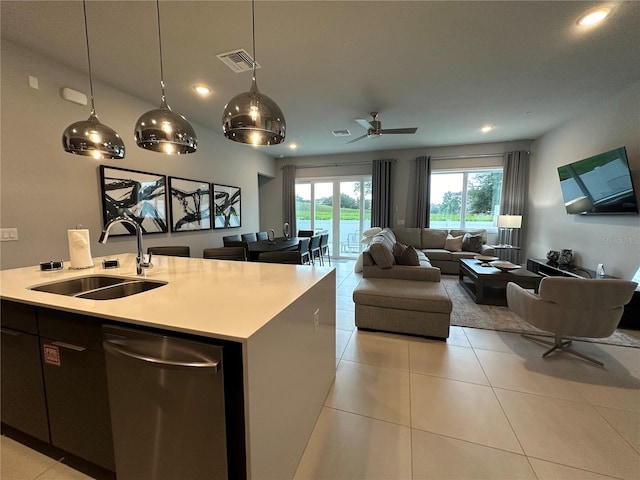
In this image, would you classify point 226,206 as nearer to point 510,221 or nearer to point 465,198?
point 465,198

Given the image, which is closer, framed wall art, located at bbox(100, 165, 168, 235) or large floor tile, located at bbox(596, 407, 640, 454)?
large floor tile, located at bbox(596, 407, 640, 454)

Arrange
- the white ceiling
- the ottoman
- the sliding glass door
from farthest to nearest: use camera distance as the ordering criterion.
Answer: the sliding glass door → the ottoman → the white ceiling

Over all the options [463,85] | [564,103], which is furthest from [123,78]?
[564,103]

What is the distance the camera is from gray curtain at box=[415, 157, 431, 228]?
6355mm

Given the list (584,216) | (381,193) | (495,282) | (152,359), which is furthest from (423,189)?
(152,359)

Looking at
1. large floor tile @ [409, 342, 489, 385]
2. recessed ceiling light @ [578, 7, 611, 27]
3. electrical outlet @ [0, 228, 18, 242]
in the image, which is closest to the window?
recessed ceiling light @ [578, 7, 611, 27]

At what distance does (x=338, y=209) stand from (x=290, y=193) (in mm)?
1459

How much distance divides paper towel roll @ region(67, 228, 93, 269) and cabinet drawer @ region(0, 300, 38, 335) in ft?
2.12

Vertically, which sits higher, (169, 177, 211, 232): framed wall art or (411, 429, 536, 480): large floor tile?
(169, 177, 211, 232): framed wall art

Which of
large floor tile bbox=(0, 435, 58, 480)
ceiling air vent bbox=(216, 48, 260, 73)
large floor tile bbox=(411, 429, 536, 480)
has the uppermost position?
ceiling air vent bbox=(216, 48, 260, 73)

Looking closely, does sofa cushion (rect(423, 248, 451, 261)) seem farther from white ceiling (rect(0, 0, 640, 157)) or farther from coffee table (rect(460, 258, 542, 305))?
white ceiling (rect(0, 0, 640, 157))

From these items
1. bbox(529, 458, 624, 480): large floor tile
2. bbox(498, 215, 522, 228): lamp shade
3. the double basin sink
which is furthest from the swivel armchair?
bbox(498, 215, 522, 228): lamp shade

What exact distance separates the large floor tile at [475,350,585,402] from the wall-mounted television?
2333 millimetres

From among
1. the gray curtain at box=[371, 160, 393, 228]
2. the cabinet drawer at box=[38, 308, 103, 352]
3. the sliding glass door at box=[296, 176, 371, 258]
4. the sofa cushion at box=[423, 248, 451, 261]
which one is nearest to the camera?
the cabinet drawer at box=[38, 308, 103, 352]
